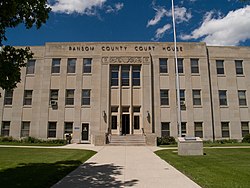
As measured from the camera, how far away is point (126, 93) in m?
29.4

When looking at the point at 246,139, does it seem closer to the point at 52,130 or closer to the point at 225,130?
the point at 225,130

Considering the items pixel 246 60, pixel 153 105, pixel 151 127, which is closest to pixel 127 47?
pixel 153 105

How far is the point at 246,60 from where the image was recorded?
31203 millimetres

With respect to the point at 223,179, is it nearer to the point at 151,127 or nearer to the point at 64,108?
the point at 151,127

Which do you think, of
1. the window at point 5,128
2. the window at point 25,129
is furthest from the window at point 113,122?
the window at point 5,128

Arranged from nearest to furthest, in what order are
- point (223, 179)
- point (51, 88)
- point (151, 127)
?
point (223, 179)
point (151, 127)
point (51, 88)

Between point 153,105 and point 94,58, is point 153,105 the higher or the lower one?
the lower one

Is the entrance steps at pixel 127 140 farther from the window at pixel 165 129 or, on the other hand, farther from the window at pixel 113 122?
the window at pixel 165 129

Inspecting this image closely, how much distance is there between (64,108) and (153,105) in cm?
1089

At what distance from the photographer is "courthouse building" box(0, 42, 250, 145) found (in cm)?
2881

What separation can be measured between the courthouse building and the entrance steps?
193 centimetres

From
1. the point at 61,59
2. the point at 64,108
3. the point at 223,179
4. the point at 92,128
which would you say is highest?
the point at 61,59

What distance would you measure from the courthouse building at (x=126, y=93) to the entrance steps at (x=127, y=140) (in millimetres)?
1932

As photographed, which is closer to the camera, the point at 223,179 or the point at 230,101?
the point at 223,179
